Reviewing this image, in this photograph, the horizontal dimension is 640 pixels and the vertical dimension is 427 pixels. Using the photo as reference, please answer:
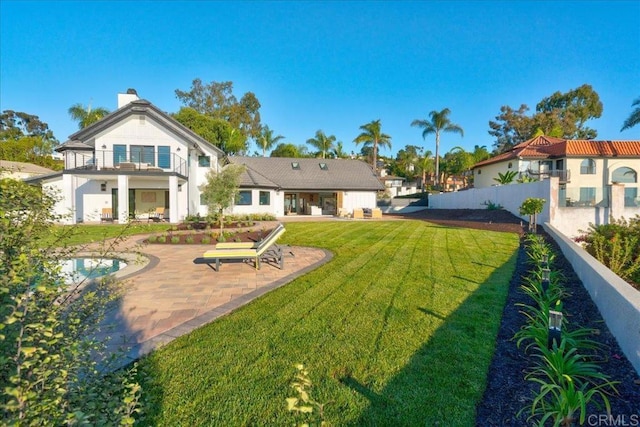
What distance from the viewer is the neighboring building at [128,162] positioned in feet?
66.7

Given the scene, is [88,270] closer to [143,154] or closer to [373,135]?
[143,154]

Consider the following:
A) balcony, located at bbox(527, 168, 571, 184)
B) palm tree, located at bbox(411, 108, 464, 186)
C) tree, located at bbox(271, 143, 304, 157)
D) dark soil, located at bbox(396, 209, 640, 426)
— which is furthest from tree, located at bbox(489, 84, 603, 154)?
dark soil, located at bbox(396, 209, 640, 426)

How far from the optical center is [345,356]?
11.8ft

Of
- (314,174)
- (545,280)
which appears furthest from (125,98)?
(545,280)

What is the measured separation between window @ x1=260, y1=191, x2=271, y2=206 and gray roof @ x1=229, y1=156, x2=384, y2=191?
1854 mm

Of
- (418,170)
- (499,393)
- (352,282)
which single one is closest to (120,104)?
(352,282)

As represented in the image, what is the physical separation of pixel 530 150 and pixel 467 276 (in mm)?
33130

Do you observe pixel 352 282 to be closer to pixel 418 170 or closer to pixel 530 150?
pixel 530 150

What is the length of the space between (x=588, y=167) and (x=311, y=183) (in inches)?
1031

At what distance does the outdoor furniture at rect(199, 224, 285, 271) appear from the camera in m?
7.74

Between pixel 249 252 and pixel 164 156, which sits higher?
pixel 164 156

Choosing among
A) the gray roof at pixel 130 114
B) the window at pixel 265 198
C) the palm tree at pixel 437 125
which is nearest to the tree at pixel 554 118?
the palm tree at pixel 437 125

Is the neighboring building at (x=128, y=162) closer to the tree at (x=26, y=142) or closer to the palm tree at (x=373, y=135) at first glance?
the palm tree at (x=373, y=135)

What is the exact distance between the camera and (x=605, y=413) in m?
2.50
